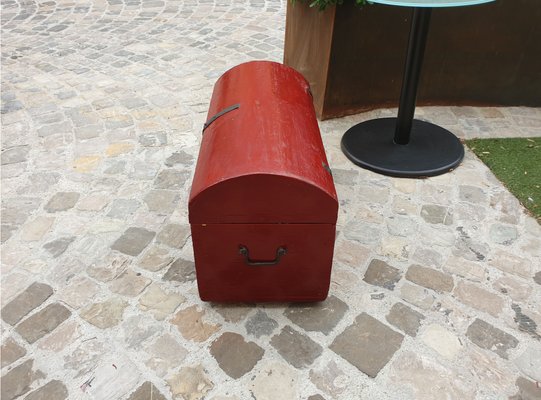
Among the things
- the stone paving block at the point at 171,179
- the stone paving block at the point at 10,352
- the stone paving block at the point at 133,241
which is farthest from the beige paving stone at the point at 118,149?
the stone paving block at the point at 10,352

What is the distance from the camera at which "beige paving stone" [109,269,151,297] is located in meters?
2.78

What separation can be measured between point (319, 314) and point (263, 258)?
488mm

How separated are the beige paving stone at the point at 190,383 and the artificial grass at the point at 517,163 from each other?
2545mm

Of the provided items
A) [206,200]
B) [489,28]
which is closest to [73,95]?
[206,200]

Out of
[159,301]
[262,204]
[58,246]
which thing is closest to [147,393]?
[159,301]

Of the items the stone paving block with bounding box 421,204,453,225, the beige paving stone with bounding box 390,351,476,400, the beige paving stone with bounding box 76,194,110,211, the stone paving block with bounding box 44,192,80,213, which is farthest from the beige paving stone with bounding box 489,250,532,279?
the stone paving block with bounding box 44,192,80,213

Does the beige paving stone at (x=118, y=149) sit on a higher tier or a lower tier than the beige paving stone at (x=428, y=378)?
higher

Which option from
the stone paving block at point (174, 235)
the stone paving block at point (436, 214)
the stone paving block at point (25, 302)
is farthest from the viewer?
the stone paving block at point (436, 214)

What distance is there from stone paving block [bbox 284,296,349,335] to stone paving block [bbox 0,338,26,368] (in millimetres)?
1414

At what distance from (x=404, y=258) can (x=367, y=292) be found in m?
0.40

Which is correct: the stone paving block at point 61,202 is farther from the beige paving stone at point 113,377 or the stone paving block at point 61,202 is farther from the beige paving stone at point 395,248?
the beige paving stone at point 395,248

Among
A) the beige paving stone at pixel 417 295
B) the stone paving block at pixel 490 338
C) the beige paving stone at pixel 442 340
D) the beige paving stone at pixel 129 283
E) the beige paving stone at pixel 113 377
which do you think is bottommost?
the beige paving stone at pixel 113 377

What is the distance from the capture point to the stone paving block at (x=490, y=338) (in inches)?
96.0

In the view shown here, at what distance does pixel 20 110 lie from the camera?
470 centimetres
